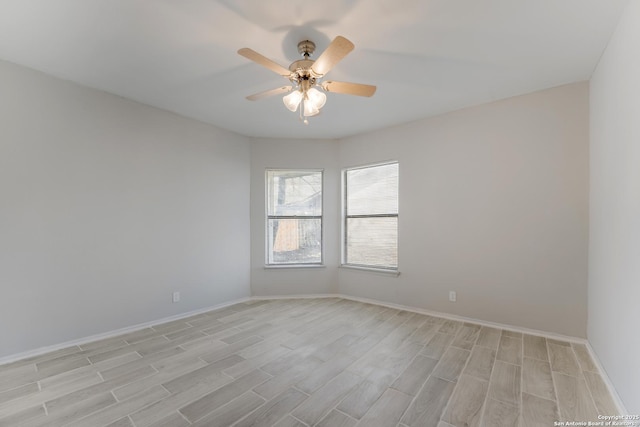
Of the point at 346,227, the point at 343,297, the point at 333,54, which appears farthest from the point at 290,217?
the point at 333,54

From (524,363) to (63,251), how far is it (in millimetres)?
4371

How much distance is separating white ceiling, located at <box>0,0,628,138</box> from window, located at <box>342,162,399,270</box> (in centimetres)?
138

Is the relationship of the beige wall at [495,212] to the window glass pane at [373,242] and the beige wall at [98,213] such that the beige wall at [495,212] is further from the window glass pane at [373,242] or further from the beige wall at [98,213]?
the beige wall at [98,213]

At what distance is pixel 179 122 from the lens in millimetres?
3680

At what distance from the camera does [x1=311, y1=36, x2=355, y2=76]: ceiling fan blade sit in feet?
5.41

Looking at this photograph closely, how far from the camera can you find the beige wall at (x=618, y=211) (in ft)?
5.52

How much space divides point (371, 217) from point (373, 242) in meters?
0.39

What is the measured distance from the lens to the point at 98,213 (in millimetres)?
2971

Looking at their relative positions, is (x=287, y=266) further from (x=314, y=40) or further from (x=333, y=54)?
(x=333, y=54)

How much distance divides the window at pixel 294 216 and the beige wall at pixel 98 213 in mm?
789

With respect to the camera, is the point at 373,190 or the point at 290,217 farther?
the point at 290,217

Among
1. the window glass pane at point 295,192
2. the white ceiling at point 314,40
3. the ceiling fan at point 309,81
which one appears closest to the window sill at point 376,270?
the window glass pane at point 295,192

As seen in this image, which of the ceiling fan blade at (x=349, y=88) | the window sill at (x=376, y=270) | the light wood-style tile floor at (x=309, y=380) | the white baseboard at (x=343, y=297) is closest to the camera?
the light wood-style tile floor at (x=309, y=380)

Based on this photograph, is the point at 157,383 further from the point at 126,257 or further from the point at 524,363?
the point at 524,363
